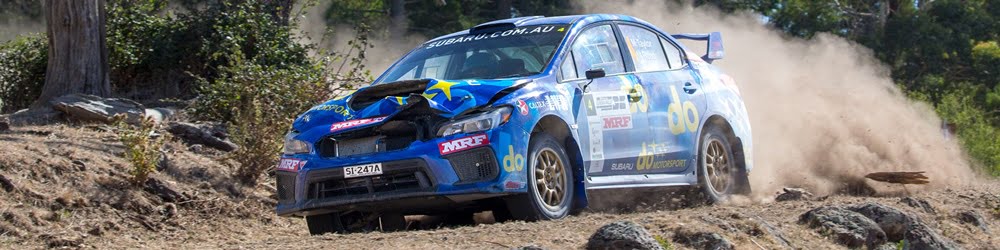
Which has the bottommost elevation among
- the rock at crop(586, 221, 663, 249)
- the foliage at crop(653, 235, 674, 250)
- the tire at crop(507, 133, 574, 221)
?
the foliage at crop(653, 235, 674, 250)

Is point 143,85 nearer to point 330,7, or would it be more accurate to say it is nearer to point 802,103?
point 802,103

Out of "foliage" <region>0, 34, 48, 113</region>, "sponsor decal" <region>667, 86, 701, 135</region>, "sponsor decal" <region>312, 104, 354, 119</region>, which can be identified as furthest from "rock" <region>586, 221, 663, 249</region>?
"foliage" <region>0, 34, 48, 113</region>

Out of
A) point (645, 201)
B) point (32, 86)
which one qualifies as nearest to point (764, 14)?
point (32, 86)

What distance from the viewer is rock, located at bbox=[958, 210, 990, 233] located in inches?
367

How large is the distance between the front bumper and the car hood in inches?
9.2

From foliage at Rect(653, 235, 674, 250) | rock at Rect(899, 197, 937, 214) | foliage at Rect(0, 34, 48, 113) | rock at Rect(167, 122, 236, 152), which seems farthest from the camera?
foliage at Rect(0, 34, 48, 113)

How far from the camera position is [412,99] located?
8.08 m

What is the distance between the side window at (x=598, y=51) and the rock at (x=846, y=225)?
179 centimetres

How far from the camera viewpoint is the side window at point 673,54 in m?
10.4

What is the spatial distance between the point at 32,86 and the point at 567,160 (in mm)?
A: 7930

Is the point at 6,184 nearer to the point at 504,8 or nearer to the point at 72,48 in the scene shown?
the point at 72,48

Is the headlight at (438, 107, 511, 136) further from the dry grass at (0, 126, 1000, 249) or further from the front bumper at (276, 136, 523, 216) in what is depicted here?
the dry grass at (0, 126, 1000, 249)

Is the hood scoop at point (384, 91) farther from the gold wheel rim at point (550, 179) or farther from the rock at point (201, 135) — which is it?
the rock at point (201, 135)

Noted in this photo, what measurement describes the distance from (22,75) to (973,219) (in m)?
9.72
